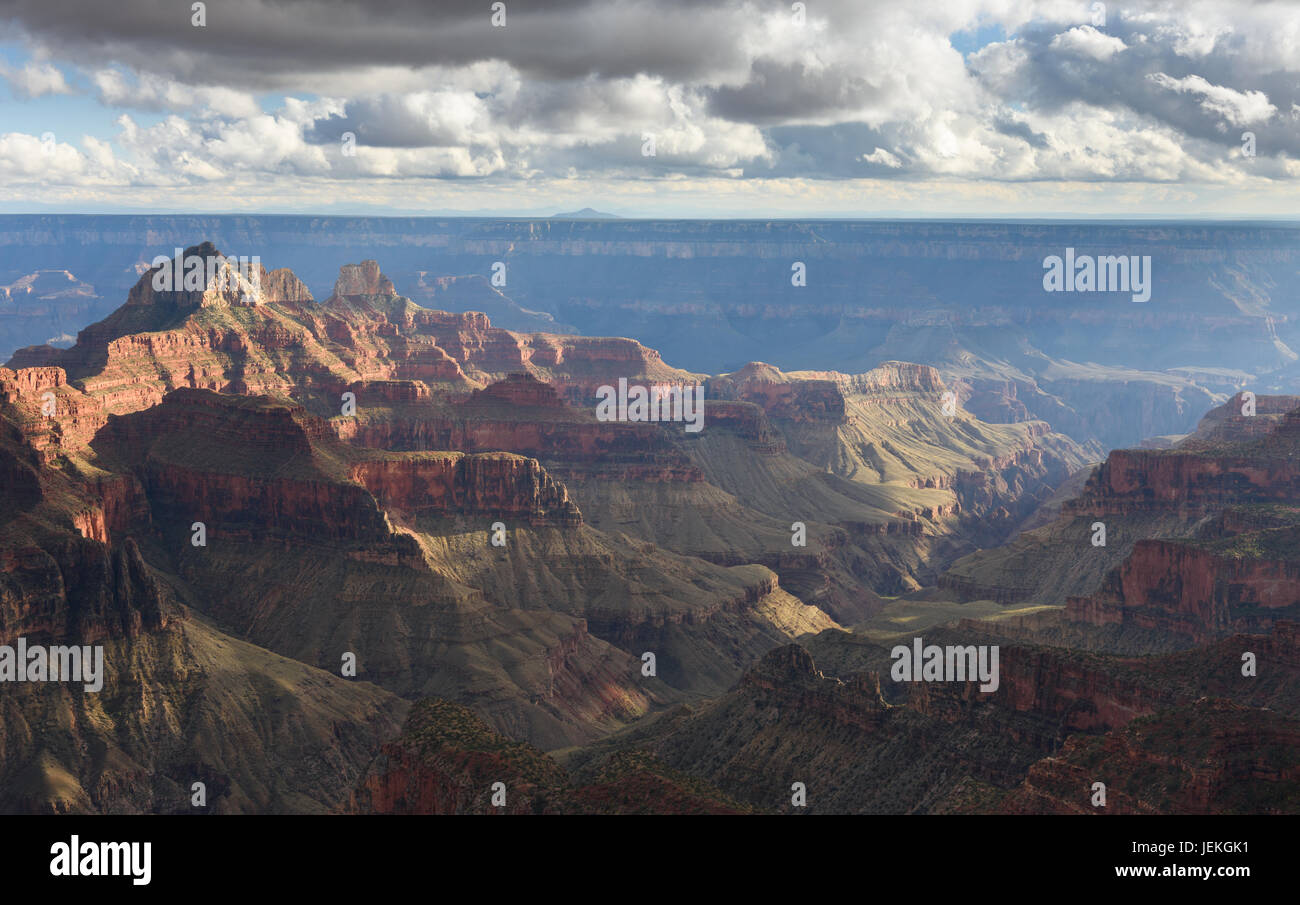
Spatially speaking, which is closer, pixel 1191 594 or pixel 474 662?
pixel 474 662

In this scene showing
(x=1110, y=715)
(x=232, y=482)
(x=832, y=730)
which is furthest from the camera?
(x=232, y=482)

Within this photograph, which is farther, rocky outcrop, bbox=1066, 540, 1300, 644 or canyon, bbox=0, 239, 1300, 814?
rocky outcrop, bbox=1066, 540, 1300, 644

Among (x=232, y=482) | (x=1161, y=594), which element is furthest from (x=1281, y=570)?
(x=232, y=482)

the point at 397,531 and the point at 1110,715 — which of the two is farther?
the point at 397,531

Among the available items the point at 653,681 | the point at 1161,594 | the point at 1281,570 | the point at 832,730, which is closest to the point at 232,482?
the point at 653,681

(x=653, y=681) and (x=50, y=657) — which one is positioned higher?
(x=50, y=657)

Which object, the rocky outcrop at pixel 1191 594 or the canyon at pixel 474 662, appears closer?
A: the canyon at pixel 474 662

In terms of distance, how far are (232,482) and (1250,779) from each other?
128 meters

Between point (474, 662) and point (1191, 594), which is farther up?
point (1191, 594)

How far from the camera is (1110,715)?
101 m

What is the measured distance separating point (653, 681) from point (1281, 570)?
7324 cm
